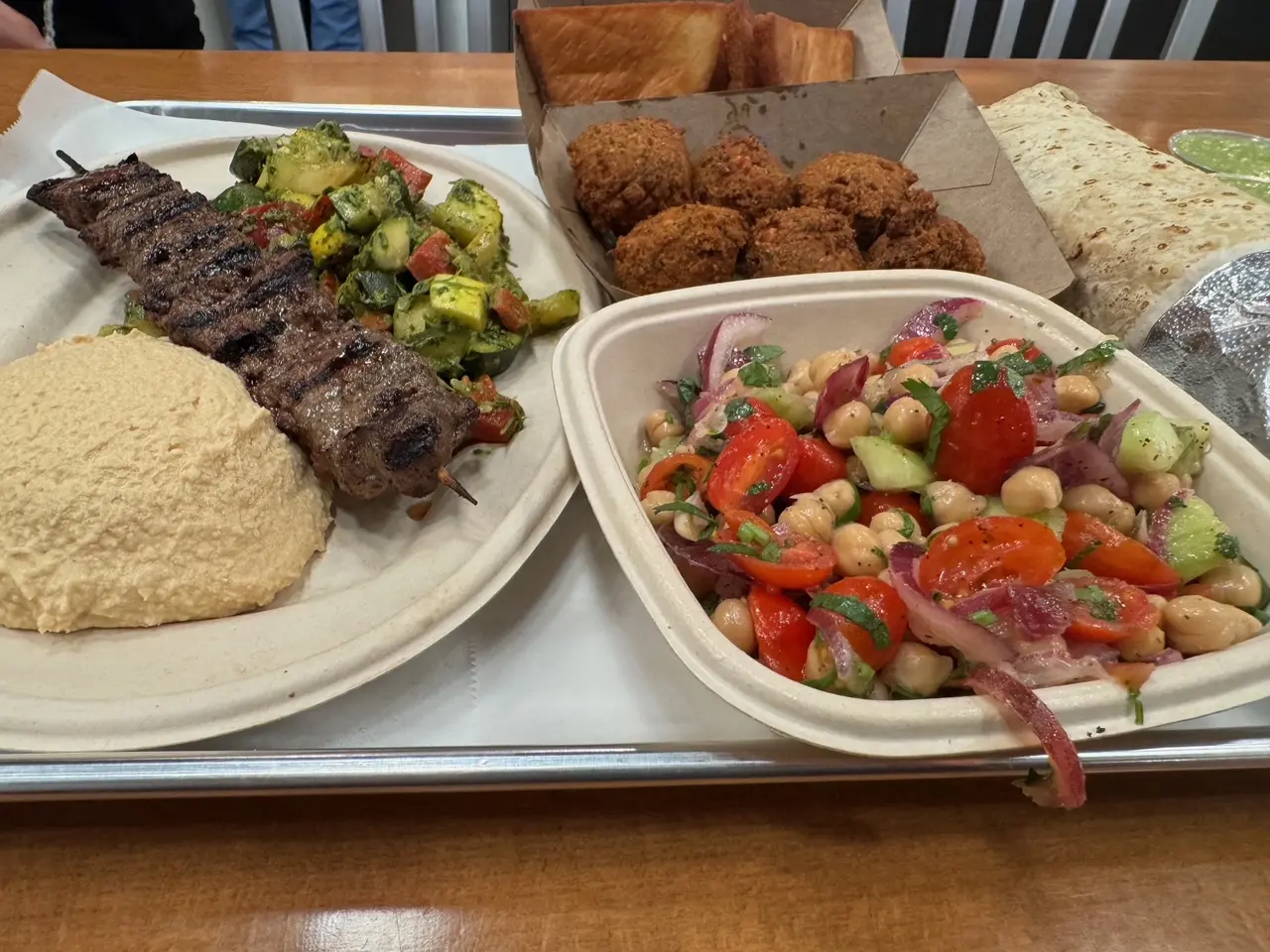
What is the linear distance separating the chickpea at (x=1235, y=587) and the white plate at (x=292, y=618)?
129 cm

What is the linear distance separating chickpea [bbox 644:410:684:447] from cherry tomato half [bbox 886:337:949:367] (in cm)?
53

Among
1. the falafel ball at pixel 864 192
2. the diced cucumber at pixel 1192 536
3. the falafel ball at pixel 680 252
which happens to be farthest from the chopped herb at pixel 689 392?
the diced cucumber at pixel 1192 536

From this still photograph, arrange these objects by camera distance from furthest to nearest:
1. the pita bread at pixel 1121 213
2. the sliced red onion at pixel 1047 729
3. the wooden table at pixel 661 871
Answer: the pita bread at pixel 1121 213 → the wooden table at pixel 661 871 → the sliced red onion at pixel 1047 729

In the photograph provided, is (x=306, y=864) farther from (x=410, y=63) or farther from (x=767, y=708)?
(x=410, y=63)

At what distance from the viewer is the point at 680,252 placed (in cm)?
223

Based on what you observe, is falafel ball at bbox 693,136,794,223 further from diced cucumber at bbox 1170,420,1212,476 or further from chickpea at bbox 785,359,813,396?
diced cucumber at bbox 1170,420,1212,476

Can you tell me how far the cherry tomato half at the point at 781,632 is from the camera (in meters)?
1.48

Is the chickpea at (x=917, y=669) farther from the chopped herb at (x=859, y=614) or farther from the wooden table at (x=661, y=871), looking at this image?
the wooden table at (x=661, y=871)

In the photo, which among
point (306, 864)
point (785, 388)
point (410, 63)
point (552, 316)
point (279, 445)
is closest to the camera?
point (306, 864)

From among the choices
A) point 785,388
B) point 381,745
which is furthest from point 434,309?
point 381,745

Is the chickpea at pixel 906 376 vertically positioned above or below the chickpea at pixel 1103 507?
above

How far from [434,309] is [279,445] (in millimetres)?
523

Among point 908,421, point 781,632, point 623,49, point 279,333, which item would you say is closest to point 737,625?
point 781,632

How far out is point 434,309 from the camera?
83.8 inches
